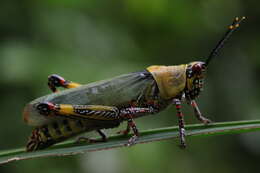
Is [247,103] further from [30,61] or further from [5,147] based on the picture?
[5,147]

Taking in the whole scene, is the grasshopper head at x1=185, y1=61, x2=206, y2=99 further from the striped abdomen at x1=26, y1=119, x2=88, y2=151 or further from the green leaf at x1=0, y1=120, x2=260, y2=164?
the striped abdomen at x1=26, y1=119, x2=88, y2=151

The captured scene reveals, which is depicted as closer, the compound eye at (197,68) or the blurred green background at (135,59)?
the compound eye at (197,68)

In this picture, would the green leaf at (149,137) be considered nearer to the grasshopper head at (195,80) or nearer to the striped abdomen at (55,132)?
the striped abdomen at (55,132)

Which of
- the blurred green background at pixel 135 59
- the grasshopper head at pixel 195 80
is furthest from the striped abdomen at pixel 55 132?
the grasshopper head at pixel 195 80

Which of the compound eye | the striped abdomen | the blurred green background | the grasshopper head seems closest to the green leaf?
the striped abdomen

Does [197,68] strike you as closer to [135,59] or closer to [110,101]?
[110,101]

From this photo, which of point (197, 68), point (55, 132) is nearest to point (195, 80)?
point (197, 68)

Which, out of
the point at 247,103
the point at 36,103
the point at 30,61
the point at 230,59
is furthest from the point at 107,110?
the point at 230,59
